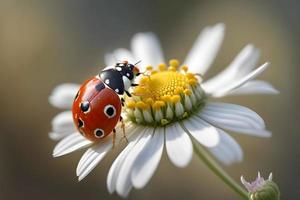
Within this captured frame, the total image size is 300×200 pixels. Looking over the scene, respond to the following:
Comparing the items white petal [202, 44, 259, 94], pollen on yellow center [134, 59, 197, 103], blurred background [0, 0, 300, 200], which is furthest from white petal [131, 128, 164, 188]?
blurred background [0, 0, 300, 200]

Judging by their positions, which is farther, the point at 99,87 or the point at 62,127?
the point at 62,127

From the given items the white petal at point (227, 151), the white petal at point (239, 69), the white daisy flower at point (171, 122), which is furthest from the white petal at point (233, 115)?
the white petal at point (239, 69)

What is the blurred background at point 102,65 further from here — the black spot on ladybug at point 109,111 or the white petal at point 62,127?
the black spot on ladybug at point 109,111

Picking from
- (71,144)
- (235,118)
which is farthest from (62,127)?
(235,118)

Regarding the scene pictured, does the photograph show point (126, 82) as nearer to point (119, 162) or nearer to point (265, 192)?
point (119, 162)

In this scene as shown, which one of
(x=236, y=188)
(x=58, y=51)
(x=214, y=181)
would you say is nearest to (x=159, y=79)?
(x=236, y=188)

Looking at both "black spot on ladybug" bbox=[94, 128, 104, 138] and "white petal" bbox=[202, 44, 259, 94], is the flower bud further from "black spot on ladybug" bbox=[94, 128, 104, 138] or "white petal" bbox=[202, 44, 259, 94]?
"white petal" bbox=[202, 44, 259, 94]

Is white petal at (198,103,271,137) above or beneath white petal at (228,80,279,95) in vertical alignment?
above
